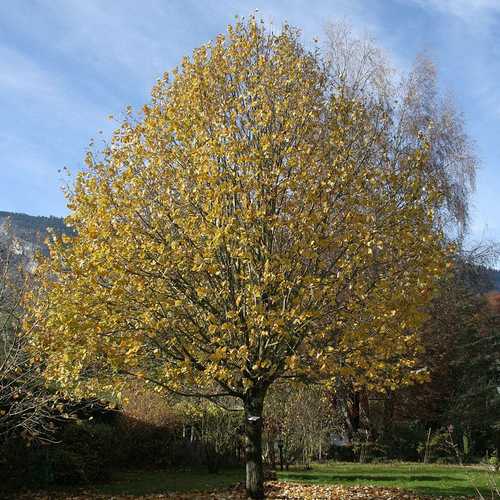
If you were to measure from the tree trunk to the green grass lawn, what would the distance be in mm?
3168

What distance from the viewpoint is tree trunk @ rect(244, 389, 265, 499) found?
9820mm

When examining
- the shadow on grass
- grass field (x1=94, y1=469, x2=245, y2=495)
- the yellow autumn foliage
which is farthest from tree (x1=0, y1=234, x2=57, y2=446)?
the shadow on grass

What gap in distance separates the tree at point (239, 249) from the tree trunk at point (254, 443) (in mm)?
24

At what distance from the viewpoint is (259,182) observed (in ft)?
29.0

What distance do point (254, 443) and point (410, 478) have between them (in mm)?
5489

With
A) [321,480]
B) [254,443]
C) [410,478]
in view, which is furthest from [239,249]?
[410,478]

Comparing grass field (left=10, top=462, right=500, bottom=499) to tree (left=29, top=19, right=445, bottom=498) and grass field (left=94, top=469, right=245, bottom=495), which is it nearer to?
grass field (left=94, top=469, right=245, bottom=495)

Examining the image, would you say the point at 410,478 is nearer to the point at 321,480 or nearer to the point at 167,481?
the point at 321,480

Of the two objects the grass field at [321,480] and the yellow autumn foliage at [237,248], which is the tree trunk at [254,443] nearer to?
the yellow autumn foliage at [237,248]

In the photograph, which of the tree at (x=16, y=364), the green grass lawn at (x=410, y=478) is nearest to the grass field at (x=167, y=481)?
the green grass lawn at (x=410, y=478)

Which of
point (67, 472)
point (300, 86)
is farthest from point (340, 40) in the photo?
point (67, 472)

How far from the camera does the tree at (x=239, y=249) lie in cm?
833

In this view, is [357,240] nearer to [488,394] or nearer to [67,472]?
[67,472]

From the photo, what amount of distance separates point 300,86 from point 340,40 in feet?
38.7
